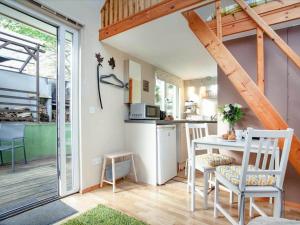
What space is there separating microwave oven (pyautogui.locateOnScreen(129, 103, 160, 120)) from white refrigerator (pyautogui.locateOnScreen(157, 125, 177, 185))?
0.38 meters

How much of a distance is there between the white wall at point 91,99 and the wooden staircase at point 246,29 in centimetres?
71

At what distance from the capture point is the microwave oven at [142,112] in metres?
3.17

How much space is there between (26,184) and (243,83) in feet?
10.6

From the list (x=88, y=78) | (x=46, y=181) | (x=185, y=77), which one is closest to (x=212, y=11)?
(x=88, y=78)

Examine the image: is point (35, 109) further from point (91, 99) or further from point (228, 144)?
point (228, 144)

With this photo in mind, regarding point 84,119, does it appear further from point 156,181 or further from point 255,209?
point 255,209

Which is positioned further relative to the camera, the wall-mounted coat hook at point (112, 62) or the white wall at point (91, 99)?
the wall-mounted coat hook at point (112, 62)

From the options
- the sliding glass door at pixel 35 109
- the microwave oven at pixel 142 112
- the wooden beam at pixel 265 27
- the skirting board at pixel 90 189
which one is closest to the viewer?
the wooden beam at pixel 265 27

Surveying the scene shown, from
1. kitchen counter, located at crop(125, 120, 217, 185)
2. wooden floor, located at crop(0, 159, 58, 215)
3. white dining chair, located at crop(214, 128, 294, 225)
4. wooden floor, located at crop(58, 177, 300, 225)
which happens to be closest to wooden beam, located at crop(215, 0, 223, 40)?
white dining chair, located at crop(214, 128, 294, 225)

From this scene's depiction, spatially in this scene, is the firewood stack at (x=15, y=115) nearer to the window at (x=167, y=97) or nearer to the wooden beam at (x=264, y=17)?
the window at (x=167, y=97)

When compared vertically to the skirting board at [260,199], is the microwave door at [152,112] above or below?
above

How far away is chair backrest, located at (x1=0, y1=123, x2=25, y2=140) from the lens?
368cm

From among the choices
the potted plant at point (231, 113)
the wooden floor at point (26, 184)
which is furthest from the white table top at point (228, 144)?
the wooden floor at point (26, 184)

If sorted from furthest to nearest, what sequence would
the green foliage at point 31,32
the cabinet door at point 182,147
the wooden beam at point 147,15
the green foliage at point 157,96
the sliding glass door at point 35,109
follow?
the green foliage at point 157,96, the cabinet door at point 182,147, the green foliage at point 31,32, the sliding glass door at point 35,109, the wooden beam at point 147,15
